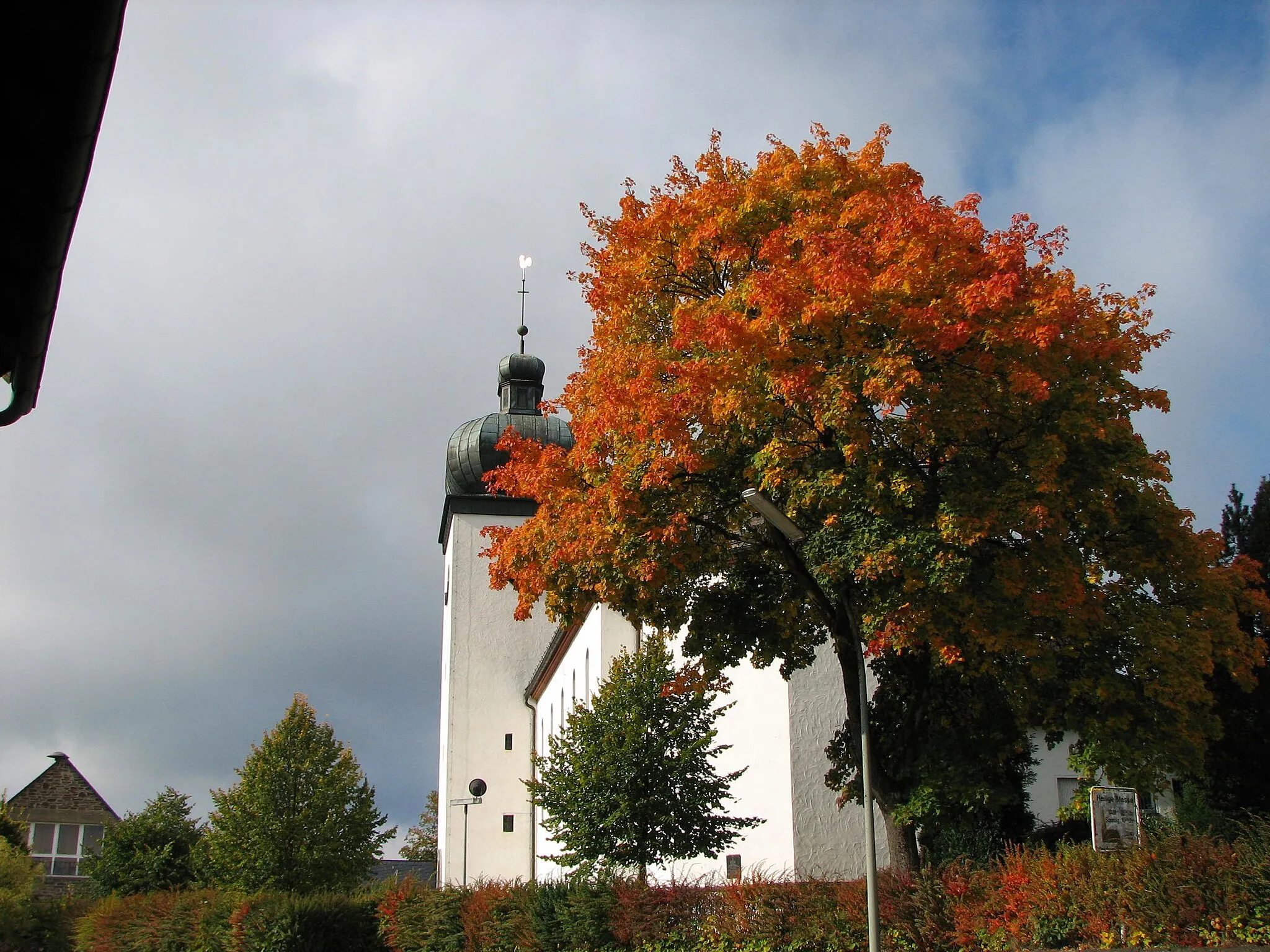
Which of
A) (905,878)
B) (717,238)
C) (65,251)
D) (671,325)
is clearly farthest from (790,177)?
(65,251)

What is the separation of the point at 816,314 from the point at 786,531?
2.76 m

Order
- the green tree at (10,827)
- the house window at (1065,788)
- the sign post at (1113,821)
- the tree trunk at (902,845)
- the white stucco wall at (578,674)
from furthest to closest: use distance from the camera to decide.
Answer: the green tree at (10,827)
the white stucco wall at (578,674)
the house window at (1065,788)
the tree trunk at (902,845)
the sign post at (1113,821)

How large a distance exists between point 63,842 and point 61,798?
2.09 meters

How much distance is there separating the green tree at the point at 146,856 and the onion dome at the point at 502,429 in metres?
17.8

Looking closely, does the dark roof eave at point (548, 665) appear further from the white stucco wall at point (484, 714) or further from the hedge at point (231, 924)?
the hedge at point (231, 924)

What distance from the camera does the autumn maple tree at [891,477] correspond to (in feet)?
49.3

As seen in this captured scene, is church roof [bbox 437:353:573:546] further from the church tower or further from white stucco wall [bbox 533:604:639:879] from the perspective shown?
white stucco wall [bbox 533:604:639:879]

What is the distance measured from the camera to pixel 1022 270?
15.9 meters

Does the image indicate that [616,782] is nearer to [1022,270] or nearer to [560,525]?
[560,525]

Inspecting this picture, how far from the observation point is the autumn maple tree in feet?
49.3

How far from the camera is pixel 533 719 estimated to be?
5100 centimetres

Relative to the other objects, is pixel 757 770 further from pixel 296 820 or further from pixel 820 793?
pixel 296 820

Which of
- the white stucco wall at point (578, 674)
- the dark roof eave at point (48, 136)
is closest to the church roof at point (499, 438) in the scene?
the white stucco wall at point (578, 674)

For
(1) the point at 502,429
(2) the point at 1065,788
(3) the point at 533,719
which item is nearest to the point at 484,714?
(3) the point at 533,719
